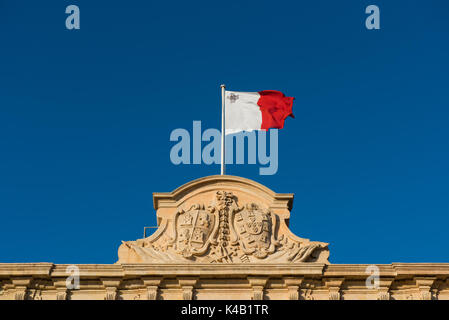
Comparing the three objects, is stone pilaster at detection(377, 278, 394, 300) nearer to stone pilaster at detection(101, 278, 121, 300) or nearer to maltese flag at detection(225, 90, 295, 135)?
maltese flag at detection(225, 90, 295, 135)

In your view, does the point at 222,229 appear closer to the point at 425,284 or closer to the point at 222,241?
the point at 222,241

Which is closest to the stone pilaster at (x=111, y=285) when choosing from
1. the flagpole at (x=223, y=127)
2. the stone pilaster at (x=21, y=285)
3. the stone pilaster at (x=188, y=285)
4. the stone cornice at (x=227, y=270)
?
the stone cornice at (x=227, y=270)

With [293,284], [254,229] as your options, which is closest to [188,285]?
[254,229]

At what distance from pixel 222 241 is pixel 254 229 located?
1.01 meters

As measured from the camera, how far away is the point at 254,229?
68.9 ft

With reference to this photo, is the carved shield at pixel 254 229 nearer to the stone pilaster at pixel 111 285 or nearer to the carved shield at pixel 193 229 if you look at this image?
the carved shield at pixel 193 229

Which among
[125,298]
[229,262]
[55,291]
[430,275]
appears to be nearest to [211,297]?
[229,262]

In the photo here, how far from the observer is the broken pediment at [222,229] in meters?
20.7

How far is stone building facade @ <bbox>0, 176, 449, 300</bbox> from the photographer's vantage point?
66.1 ft

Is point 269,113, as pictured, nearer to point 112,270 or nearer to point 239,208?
point 239,208

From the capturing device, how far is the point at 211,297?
2014cm

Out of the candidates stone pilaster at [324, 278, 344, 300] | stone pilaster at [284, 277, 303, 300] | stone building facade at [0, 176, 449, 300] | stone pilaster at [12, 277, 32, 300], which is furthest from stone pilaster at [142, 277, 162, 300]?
stone pilaster at [324, 278, 344, 300]
